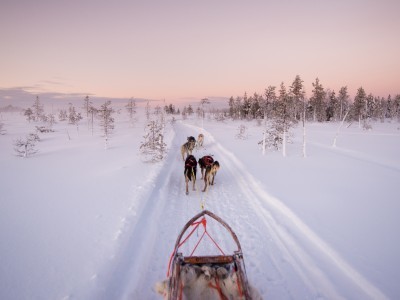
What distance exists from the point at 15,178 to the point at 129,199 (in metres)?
9.44

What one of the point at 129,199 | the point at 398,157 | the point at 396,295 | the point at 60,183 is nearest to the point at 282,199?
the point at 396,295

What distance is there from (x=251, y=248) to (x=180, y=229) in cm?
226

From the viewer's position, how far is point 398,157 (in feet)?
64.9

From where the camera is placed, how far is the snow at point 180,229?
16.1 ft

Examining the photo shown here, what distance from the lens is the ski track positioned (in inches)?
191

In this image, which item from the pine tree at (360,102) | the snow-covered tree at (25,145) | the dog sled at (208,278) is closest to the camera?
the dog sled at (208,278)

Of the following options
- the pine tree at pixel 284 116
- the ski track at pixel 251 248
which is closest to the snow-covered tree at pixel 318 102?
the pine tree at pixel 284 116

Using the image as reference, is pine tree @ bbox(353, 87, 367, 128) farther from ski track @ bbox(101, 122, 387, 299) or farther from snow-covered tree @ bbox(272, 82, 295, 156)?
ski track @ bbox(101, 122, 387, 299)

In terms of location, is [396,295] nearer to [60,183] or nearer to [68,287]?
[68,287]

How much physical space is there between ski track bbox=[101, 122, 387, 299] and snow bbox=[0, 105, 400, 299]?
0.03 meters

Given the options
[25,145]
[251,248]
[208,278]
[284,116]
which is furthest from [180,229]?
[25,145]

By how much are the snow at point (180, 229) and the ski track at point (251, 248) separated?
27 mm

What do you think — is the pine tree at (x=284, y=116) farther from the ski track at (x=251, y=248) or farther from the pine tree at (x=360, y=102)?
the pine tree at (x=360, y=102)

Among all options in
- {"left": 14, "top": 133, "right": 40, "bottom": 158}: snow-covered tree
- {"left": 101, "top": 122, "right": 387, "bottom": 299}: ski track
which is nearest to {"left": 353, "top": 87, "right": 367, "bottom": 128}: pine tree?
{"left": 101, "top": 122, "right": 387, "bottom": 299}: ski track
